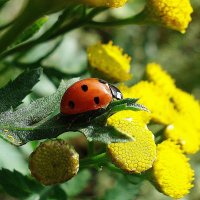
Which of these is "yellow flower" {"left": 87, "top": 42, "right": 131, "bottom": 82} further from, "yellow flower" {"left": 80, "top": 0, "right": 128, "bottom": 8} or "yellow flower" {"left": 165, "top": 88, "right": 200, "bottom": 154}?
"yellow flower" {"left": 80, "top": 0, "right": 128, "bottom": 8}

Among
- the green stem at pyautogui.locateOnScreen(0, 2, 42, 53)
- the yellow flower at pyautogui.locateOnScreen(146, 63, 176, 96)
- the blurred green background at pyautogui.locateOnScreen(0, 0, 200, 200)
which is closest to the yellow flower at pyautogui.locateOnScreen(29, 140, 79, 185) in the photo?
the green stem at pyautogui.locateOnScreen(0, 2, 42, 53)

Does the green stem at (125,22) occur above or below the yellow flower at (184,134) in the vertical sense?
above

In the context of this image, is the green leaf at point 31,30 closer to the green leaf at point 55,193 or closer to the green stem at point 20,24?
the green stem at point 20,24

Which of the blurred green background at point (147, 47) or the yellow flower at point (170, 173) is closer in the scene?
the yellow flower at point (170, 173)

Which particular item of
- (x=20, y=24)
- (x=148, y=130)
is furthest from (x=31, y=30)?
(x=148, y=130)

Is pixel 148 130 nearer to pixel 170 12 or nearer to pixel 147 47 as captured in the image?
pixel 170 12

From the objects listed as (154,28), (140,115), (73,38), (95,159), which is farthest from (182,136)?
(154,28)

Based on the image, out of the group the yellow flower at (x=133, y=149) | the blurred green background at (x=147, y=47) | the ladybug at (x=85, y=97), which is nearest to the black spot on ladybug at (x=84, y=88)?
the ladybug at (x=85, y=97)
